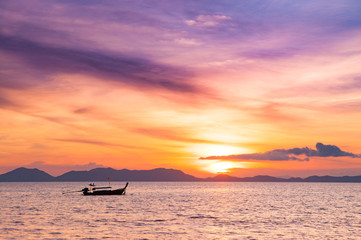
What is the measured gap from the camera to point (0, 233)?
5297 cm

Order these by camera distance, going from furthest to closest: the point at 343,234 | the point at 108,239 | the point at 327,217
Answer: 1. the point at 327,217
2. the point at 343,234
3. the point at 108,239

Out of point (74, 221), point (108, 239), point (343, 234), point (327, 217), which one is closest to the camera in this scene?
point (108, 239)

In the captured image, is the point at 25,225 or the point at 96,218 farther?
the point at 96,218

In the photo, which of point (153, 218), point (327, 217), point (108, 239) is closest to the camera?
point (108, 239)

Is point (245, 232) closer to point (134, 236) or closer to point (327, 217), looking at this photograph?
point (134, 236)

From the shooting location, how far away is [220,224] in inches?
2522

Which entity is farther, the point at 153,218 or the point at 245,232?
the point at 153,218

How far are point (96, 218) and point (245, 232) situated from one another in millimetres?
31200

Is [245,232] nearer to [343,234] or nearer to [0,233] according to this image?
[343,234]

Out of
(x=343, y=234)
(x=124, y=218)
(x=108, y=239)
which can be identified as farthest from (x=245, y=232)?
(x=124, y=218)

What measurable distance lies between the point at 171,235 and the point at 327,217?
138ft

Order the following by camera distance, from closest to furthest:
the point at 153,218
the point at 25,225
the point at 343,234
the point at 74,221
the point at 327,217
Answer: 1. the point at 343,234
2. the point at 25,225
3. the point at 74,221
4. the point at 153,218
5. the point at 327,217

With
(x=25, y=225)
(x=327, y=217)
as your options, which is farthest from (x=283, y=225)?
(x=25, y=225)

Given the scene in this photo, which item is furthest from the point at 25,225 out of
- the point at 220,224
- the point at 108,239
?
the point at 220,224
